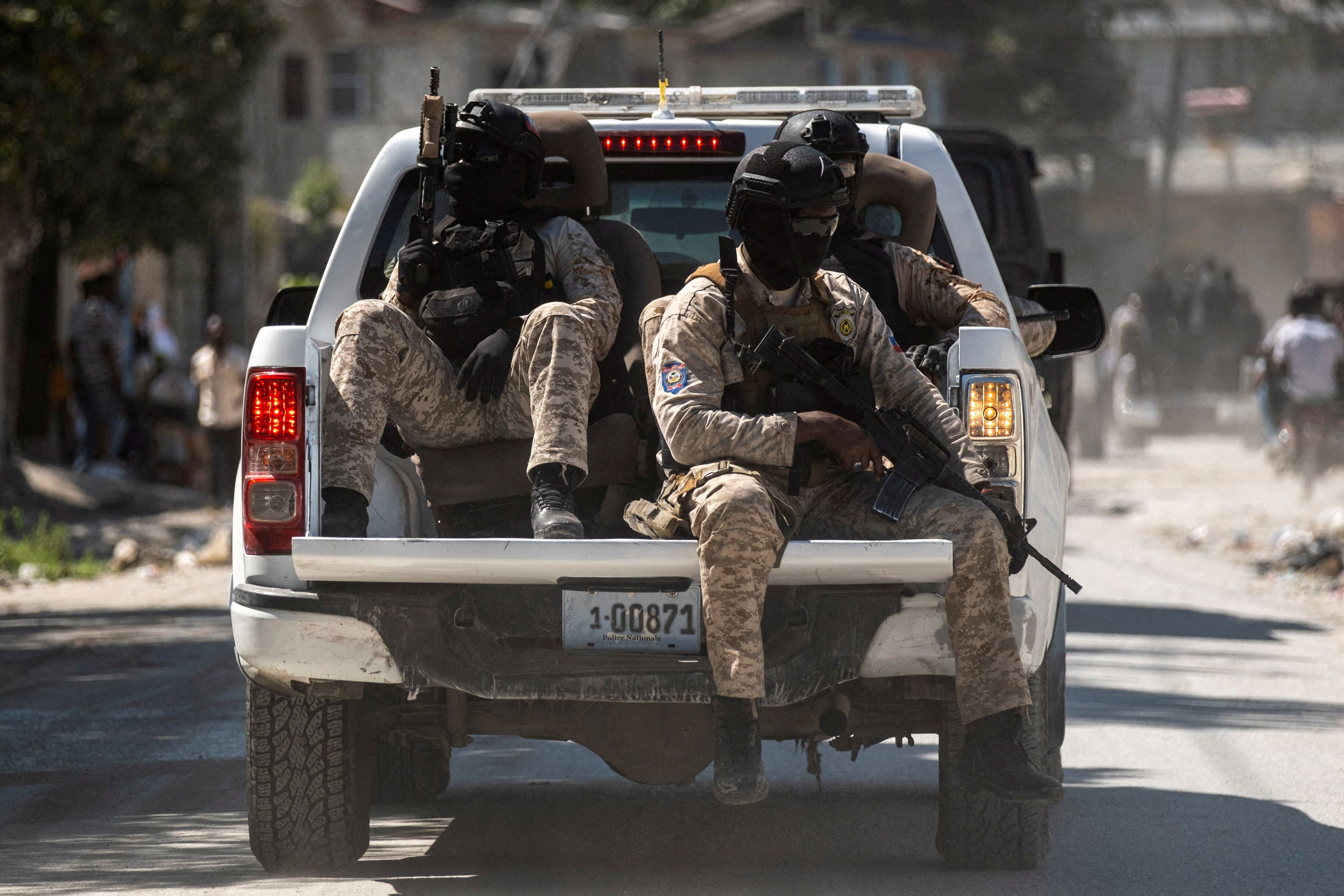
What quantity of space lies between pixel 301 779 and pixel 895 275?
2074 mm

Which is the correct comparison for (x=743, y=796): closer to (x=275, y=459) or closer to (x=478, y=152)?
(x=275, y=459)

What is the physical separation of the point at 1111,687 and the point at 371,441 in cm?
491

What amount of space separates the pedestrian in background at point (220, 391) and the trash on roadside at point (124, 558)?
2506mm

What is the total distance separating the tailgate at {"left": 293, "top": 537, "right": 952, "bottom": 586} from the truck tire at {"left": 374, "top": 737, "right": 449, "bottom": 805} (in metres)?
1.83

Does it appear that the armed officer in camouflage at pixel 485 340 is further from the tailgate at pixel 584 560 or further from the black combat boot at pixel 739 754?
the black combat boot at pixel 739 754

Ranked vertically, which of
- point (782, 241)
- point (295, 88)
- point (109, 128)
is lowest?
point (782, 241)

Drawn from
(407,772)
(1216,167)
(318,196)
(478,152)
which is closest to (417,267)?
(478,152)

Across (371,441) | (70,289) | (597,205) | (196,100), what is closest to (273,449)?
(371,441)

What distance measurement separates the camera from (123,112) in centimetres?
1599

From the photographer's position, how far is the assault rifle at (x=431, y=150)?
4.99 meters

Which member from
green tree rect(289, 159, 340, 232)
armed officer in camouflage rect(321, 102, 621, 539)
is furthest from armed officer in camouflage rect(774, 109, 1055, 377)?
green tree rect(289, 159, 340, 232)

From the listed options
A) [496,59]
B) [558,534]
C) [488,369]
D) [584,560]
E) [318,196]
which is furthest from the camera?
[496,59]

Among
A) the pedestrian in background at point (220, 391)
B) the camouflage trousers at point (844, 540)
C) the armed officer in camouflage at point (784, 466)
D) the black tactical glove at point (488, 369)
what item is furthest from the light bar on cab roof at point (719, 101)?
the pedestrian in background at point (220, 391)

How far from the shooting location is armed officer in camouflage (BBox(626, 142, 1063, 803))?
4.25 meters
